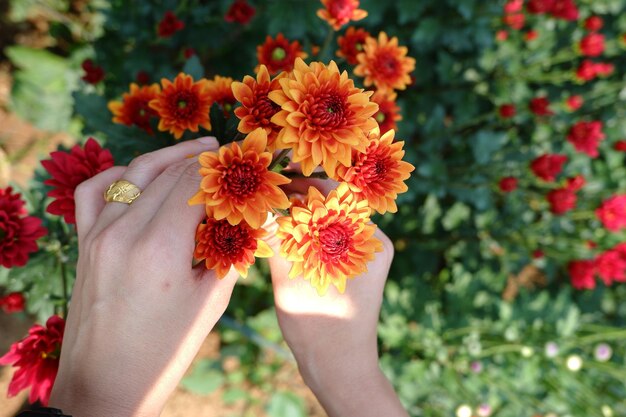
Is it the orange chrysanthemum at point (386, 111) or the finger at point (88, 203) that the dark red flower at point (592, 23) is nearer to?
the orange chrysanthemum at point (386, 111)

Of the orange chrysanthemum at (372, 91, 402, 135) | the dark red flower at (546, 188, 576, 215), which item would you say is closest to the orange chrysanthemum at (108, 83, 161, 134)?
the orange chrysanthemum at (372, 91, 402, 135)

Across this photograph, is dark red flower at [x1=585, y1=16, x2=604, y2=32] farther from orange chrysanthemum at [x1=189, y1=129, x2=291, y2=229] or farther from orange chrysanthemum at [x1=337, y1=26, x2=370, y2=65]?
orange chrysanthemum at [x1=189, y1=129, x2=291, y2=229]

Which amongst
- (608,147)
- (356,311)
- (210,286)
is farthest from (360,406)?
(608,147)

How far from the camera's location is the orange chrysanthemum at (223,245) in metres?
0.83

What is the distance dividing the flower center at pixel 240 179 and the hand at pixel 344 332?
0.38 m

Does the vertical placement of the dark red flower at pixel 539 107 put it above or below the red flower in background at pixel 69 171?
above

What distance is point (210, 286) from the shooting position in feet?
2.94

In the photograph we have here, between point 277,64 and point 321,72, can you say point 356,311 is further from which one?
point 277,64

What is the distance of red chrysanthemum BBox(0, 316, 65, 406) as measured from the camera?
105 cm

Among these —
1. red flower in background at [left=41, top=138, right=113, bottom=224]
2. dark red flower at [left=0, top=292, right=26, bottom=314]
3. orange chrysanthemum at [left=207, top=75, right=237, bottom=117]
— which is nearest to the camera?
red flower in background at [left=41, top=138, right=113, bottom=224]

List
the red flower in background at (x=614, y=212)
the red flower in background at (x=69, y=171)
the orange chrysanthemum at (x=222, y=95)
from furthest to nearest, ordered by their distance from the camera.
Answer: the red flower in background at (x=614, y=212) < the orange chrysanthemum at (x=222, y=95) < the red flower in background at (x=69, y=171)

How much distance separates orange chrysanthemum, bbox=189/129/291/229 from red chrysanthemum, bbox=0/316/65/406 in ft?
2.00

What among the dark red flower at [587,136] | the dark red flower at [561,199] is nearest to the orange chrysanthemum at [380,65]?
the dark red flower at [561,199]

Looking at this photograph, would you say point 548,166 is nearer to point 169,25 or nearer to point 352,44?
point 352,44
